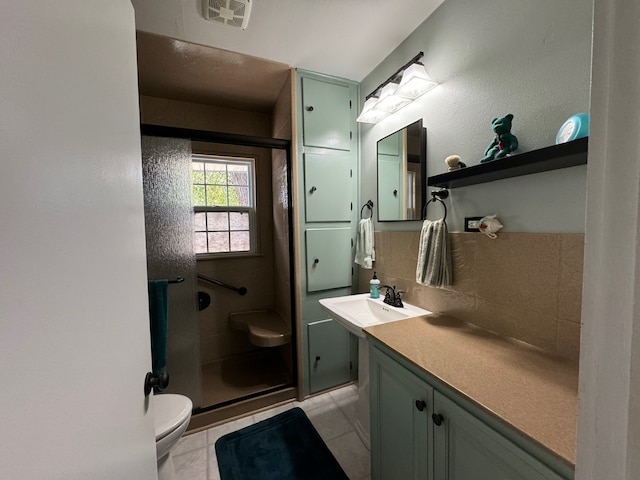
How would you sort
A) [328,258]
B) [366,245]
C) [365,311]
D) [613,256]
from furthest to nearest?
[328,258]
[366,245]
[365,311]
[613,256]

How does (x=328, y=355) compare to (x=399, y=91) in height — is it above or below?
below

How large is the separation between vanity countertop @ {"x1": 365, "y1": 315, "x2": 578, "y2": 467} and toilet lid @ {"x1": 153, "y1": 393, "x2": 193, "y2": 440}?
102 cm

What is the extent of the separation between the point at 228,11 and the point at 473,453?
2.24 meters

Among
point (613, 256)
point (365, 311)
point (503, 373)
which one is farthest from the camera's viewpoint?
point (365, 311)

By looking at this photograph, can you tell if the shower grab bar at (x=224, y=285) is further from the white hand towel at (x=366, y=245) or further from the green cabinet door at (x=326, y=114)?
the green cabinet door at (x=326, y=114)

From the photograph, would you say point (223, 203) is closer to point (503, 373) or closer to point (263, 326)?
point (263, 326)

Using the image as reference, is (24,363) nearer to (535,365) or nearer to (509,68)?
(535,365)

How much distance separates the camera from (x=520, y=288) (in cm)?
107

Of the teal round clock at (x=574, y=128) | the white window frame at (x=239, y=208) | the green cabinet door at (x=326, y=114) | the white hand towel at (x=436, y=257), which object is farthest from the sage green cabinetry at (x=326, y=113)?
the teal round clock at (x=574, y=128)

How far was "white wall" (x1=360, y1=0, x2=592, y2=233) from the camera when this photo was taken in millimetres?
912

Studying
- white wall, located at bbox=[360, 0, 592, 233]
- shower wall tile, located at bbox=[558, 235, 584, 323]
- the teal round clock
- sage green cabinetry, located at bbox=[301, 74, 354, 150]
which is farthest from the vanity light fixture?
shower wall tile, located at bbox=[558, 235, 584, 323]

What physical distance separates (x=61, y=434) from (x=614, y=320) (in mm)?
746

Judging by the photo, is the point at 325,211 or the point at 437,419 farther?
the point at 325,211

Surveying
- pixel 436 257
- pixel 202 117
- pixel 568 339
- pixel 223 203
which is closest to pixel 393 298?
pixel 436 257
